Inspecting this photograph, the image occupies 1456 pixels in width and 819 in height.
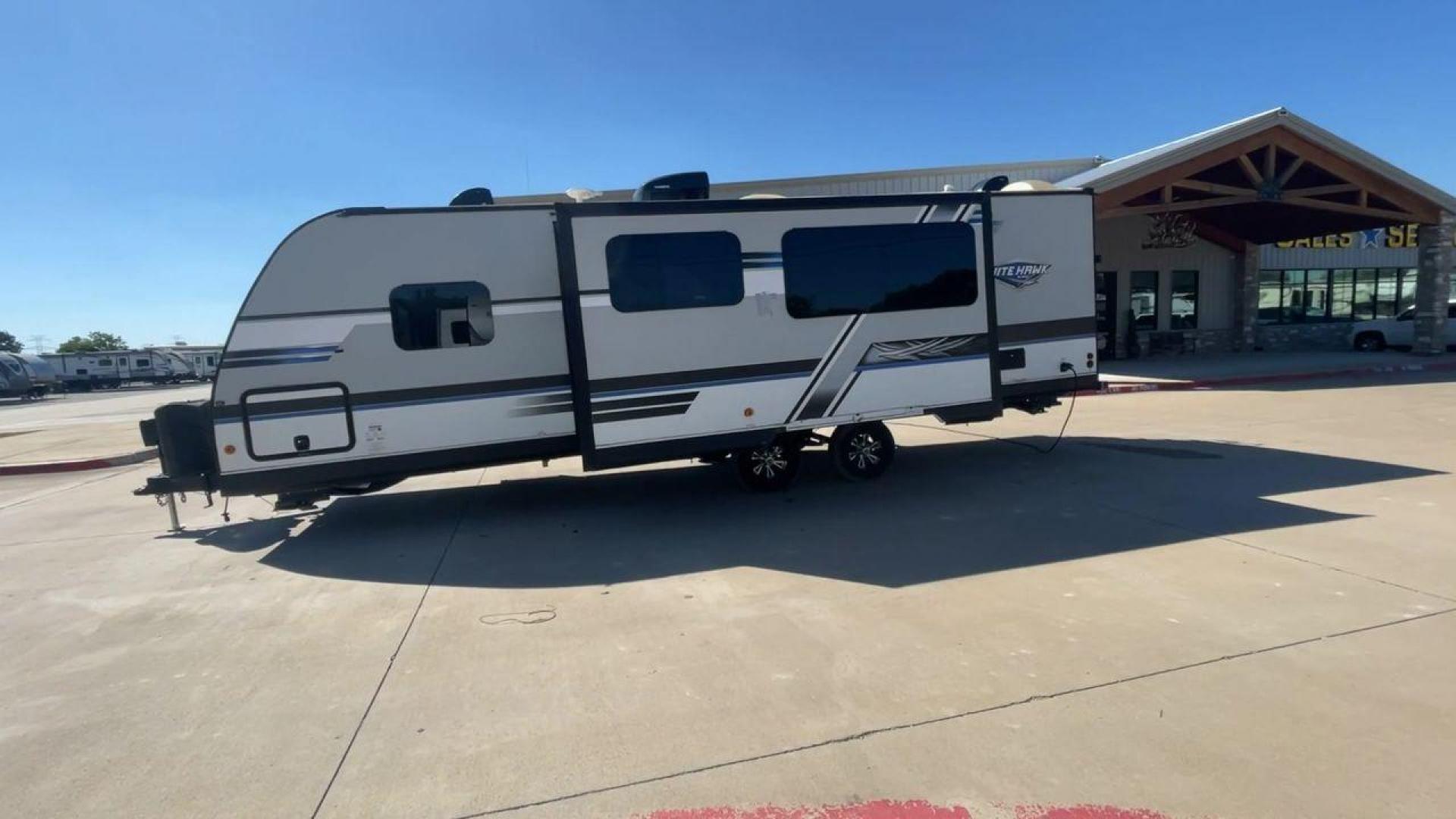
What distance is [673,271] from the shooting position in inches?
280

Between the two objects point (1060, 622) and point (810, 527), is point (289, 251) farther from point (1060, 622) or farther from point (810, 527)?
point (1060, 622)

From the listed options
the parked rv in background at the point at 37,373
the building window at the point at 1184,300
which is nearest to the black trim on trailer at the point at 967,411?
the building window at the point at 1184,300

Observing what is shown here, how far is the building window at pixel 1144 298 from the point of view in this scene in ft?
74.5

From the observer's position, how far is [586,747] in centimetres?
340

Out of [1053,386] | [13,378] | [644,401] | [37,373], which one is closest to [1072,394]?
[1053,386]

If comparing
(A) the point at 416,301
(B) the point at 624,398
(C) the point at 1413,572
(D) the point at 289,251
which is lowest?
(C) the point at 1413,572

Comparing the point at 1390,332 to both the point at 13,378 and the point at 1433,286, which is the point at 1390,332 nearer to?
the point at 1433,286

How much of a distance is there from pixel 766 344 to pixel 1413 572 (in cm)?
513

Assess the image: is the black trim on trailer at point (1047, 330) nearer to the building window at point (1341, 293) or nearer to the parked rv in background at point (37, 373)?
the building window at point (1341, 293)

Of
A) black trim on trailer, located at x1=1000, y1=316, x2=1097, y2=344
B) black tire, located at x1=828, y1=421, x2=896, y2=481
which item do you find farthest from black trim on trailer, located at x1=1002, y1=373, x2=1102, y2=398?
black tire, located at x1=828, y1=421, x2=896, y2=481

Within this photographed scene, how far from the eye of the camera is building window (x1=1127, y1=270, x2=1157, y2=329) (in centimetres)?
2272

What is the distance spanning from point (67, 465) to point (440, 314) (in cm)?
1034

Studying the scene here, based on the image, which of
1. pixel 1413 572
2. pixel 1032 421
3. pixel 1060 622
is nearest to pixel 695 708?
pixel 1060 622

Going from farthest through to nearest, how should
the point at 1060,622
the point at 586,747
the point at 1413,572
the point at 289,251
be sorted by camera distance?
the point at 289,251
the point at 1413,572
the point at 1060,622
the point at 586,747
